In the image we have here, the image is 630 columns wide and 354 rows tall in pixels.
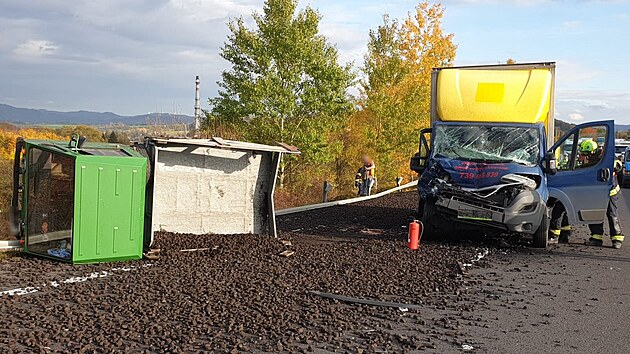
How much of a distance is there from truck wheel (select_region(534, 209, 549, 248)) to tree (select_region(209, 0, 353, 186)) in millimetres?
16323

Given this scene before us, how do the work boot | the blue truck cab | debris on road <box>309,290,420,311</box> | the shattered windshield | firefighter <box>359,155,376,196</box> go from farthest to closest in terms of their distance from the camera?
1. firefighter <box>359,155,376,196</box>
2. the work boot
3. the shattered windshield
4. the blue truck cab
5. debris on road <box>309,290,420,311</box>

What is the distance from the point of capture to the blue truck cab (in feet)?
36.7

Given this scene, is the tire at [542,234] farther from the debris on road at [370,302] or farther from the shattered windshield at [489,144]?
the debris on road at [370,302]

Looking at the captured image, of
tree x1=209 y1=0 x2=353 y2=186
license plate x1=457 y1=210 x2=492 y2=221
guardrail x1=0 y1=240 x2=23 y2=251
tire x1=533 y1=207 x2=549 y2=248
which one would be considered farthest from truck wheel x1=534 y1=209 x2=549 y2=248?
tree x1=209 y1=0 x2=353 y2=186

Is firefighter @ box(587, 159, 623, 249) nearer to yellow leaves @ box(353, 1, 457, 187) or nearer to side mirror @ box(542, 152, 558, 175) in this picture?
side mirror @ box(542, 152, 558, 175)

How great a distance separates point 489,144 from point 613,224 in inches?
117

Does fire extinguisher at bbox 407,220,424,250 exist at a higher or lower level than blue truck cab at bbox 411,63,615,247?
lower

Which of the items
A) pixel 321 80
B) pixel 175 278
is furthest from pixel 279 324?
pixel 321 80

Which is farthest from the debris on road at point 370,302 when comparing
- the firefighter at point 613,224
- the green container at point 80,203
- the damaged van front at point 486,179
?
the firefighter at point 613,224

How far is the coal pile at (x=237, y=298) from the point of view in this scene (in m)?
5.61

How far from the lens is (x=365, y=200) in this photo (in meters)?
21.8

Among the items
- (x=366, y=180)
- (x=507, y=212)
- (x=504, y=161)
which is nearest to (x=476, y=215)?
(x=507, y=212)

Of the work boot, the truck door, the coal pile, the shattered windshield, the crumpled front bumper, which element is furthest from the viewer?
the work boot

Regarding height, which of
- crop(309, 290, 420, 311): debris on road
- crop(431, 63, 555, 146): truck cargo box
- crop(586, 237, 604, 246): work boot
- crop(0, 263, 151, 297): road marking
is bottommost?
crop(0, 263, 151, 297): road marking
